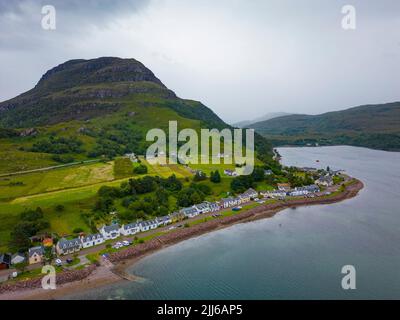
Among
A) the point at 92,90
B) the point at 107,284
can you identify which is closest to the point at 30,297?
the point at 107,284

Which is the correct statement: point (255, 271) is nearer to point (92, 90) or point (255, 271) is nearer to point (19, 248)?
point (19, 248)

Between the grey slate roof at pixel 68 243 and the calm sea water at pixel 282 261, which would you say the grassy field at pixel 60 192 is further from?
the calm sea water at pixel 282 261

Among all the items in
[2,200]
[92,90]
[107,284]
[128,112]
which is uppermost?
[92,90]

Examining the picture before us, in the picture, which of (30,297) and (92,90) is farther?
(92,90)

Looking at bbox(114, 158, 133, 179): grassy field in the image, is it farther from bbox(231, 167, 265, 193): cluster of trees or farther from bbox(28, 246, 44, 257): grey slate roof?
bbox(28, 246, 44, 257): grey slate roof

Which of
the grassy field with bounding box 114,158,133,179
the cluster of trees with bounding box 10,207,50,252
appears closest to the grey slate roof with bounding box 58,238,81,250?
the cluster of trees with bounding box 10,207,50,252

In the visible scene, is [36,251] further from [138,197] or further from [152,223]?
[138,197]
